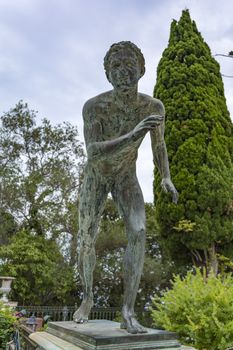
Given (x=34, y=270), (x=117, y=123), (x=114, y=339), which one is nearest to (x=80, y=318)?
(x=114, y=339)

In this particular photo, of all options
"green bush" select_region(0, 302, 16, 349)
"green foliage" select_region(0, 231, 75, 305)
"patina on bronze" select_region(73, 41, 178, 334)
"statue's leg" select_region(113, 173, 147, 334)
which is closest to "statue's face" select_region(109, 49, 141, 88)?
"patina on bronze" select_region(73, 41, 178, 334)

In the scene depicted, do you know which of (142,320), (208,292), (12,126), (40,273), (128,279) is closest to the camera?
(128,279)

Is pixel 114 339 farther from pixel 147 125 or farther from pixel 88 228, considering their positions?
pixel 147 125

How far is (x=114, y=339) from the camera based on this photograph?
6.33 ft

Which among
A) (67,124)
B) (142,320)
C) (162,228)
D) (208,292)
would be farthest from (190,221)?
(67,124)

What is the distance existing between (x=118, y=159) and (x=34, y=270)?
35.5 feet

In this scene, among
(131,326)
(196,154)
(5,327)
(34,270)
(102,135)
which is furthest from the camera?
(34,270)

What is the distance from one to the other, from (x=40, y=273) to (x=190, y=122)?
24.0 ft

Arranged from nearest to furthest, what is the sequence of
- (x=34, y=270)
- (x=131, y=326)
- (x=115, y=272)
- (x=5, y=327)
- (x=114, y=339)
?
(x=114, y=339) → (x=131, y=326) → (x=5, y=327) → (x=34, y=270) → (x=115, y=272)

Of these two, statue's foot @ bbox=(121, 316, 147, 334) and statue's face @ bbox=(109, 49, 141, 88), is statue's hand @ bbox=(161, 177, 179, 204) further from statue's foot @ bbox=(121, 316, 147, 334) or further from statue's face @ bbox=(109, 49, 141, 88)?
statue's foot @ bbox=(121, 316, 147, 334)

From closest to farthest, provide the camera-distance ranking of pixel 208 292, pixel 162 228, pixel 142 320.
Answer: pixel 208 292 < pixel 162 228 < pixel 142 320

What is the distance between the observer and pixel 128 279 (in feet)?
7.98

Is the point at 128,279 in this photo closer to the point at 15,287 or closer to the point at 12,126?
the point at 15,287

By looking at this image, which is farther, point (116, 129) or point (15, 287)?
point (15, 287)
